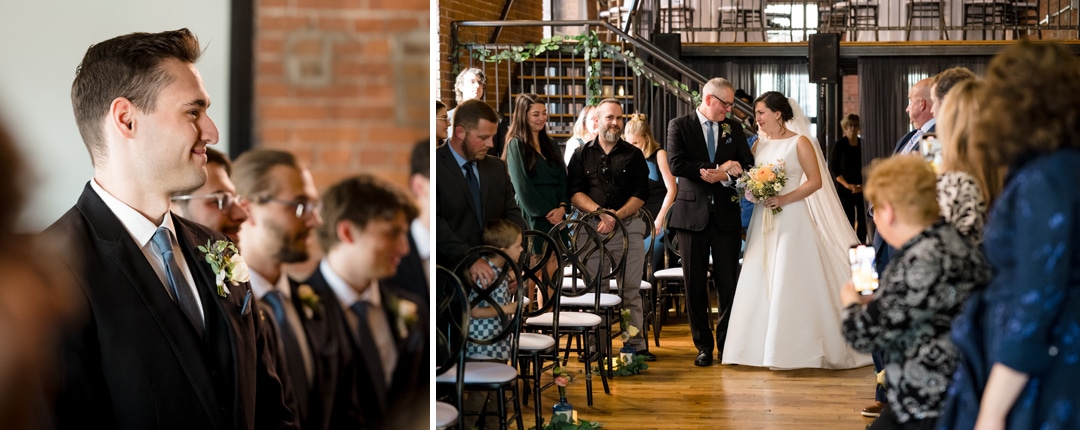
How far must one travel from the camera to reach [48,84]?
1819 mm

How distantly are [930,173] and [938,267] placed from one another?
0.22 meters

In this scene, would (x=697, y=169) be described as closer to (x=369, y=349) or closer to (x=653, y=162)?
(x=653, y=162)

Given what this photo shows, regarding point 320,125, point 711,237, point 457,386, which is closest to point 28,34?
point 320,125

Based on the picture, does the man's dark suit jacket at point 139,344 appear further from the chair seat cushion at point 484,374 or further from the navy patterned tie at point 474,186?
the navy patterned tie at point 474,186

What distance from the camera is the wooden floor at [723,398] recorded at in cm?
491

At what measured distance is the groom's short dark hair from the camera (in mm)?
1840

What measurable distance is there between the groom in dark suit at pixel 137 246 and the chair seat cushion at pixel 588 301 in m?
3.65

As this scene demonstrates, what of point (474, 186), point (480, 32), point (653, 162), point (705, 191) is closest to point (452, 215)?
point (474, 186)

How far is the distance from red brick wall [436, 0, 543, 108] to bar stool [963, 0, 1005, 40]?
5737 mm

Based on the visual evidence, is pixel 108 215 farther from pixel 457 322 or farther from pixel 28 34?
pixel 457 322

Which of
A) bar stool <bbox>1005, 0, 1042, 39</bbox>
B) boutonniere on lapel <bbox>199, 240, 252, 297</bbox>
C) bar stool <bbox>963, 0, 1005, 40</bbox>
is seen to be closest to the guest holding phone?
boutonniere on lapel <bbox>199, 240, 252, 297</bbox>

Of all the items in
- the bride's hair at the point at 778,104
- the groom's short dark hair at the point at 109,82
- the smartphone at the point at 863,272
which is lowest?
the smartphone at the point at 863,272

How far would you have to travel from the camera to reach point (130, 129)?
6.05 ft

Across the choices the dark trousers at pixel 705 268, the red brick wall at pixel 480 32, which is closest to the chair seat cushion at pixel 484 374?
the dark trousers at pixel 705 268
